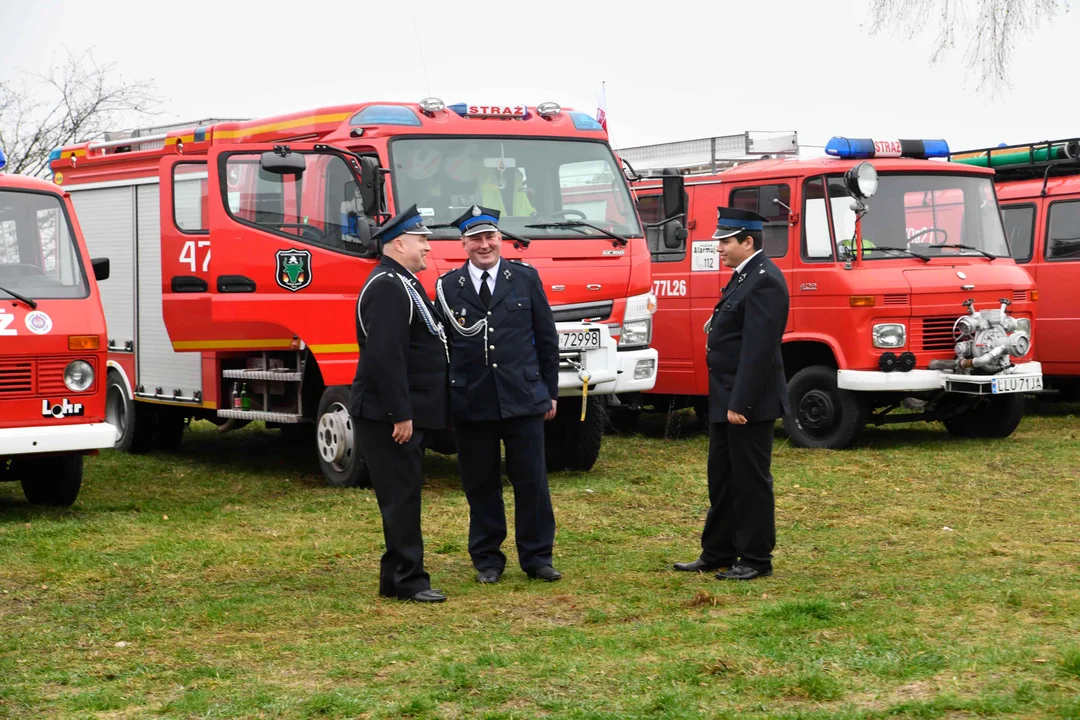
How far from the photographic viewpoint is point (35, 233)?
9734mm

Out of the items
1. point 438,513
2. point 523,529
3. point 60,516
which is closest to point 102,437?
point 60,516

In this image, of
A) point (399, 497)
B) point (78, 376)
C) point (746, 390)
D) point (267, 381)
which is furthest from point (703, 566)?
point (267, 381)

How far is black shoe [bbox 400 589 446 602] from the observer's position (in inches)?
268

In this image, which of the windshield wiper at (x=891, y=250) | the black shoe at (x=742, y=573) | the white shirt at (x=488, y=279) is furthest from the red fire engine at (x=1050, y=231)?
the white shirt at (x=488, y=279)

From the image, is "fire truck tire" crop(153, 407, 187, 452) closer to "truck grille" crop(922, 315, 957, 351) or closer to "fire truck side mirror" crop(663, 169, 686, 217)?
"fire truck side mirror" crop(663, 169, 686, 217)

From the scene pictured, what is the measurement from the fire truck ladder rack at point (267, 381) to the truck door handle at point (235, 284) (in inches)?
24.3

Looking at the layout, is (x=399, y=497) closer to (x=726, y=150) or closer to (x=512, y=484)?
(x=512, y=484)

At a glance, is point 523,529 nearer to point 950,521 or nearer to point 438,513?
point 438,513

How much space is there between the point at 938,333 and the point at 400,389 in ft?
22.0

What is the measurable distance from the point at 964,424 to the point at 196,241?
23.2 feet

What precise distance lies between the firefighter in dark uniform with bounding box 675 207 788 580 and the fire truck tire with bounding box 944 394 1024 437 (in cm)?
629

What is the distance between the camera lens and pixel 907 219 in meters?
12.3

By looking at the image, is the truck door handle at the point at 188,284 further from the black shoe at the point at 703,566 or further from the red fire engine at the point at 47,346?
the black shoe at the point at 703,566

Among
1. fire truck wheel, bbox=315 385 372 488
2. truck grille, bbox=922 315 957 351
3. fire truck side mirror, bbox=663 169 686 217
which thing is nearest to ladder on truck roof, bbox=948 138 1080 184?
truck grille, bbox=922 315 957 351
